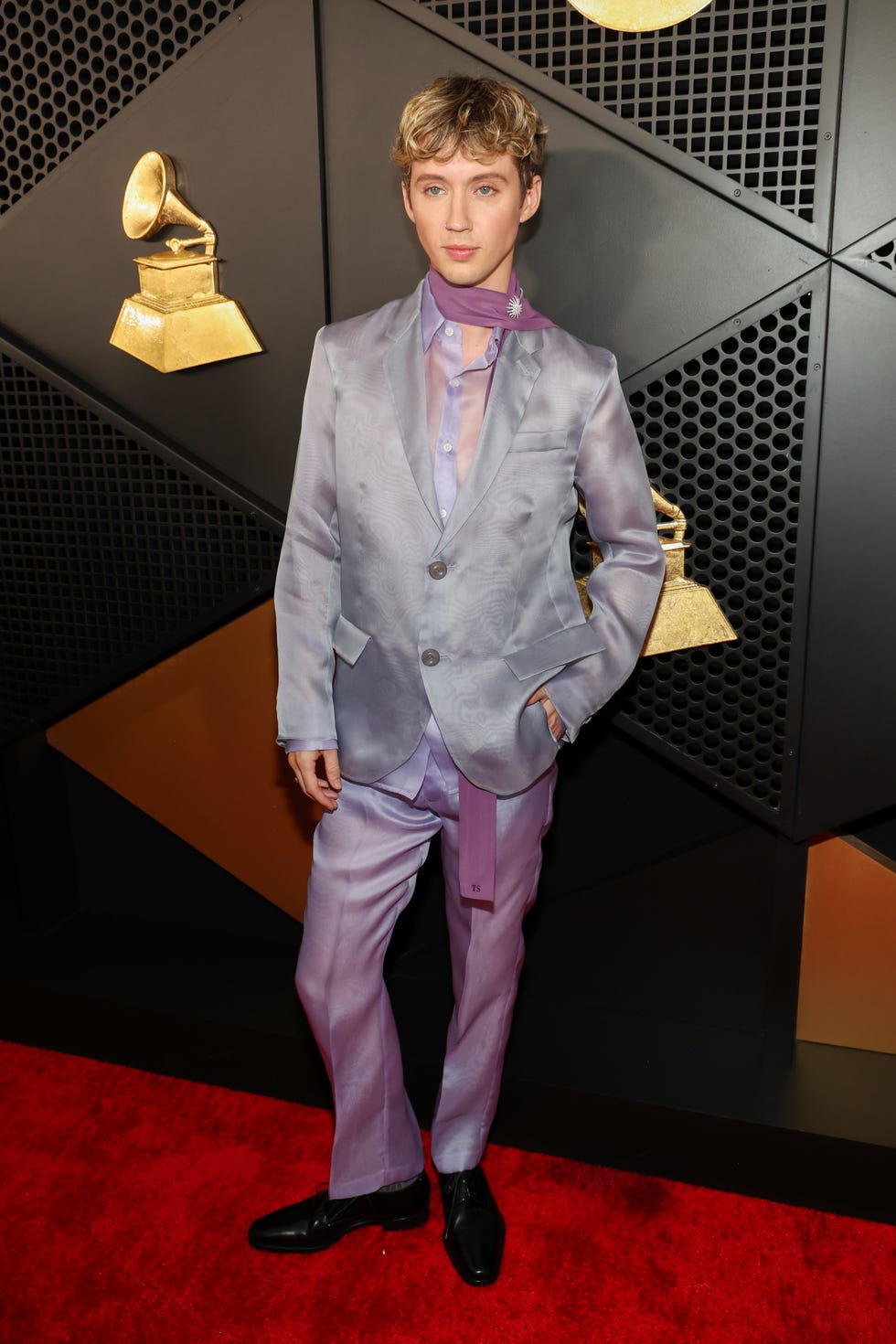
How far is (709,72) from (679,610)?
95 cm

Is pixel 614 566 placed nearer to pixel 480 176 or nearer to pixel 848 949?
pixel 480 176

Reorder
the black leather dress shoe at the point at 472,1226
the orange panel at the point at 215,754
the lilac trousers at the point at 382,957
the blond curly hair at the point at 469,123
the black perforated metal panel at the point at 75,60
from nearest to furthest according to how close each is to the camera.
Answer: the blond curly hair at the point at 469,123 < the lilac trousers at the point at 382,957 < the black leather dress shoe at the point at 472,1226 < the black perforated metal panel at the point at 75,60 < the orange panel at the point at 215,754

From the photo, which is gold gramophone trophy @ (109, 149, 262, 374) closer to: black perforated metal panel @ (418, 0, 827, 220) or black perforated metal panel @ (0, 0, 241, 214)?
black perforated metal panel @ (0, 0, 241, 214)

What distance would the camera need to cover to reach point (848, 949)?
271cm

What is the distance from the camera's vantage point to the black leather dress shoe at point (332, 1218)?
240 centimetres

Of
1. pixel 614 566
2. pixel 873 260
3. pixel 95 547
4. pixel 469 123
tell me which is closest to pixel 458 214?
pixel 469 123

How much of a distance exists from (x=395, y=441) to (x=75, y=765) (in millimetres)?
1580

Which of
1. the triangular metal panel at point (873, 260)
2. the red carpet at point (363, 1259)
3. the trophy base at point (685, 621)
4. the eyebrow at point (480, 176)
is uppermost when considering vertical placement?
the eyebrow at point (480, 176)

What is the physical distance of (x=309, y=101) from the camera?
2365 mm

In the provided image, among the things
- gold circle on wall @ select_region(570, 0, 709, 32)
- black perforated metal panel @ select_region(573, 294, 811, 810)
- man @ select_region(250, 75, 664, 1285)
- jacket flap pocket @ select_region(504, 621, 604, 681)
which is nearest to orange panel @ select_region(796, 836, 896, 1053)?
black perforated metal panel @ select_region(573, 294, 811, 810)

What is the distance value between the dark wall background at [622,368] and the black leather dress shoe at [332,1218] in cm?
41

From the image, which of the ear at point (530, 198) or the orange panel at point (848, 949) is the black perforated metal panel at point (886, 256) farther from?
the orange panel at point (848, 949)

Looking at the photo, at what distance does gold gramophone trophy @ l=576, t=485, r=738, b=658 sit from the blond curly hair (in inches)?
27.6

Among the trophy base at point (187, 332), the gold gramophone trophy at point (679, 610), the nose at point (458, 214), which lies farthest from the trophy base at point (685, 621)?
the trophy base at point (187, 332)
